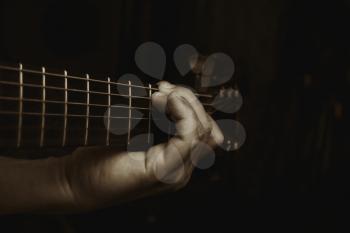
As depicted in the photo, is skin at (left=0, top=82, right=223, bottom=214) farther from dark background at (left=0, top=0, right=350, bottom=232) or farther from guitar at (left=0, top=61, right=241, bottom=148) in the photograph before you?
dark background at (left=0, top=0, right=350, bottom=232)

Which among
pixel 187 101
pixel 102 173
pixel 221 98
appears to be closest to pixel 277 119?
pixel 221 98

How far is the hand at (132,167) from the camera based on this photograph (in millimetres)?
571

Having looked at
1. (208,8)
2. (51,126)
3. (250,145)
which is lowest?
(250,145)

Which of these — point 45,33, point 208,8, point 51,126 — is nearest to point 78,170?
point 51,126

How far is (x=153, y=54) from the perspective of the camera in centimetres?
94

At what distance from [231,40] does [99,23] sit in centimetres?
51

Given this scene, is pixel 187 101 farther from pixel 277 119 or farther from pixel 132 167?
pixel 277 119

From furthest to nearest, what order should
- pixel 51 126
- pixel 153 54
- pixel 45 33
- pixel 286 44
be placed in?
pixel 286 44, pixel 153 54, pixel 45 33, pixel 51 126

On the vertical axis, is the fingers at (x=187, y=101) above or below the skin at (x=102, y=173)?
above

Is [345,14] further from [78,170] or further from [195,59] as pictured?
[78,170]

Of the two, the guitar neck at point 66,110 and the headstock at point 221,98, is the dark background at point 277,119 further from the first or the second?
the guitar neck at point 66,110

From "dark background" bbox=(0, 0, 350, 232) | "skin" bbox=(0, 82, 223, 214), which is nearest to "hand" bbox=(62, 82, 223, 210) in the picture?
"skin" bbox=(0, 82, 223, 214)

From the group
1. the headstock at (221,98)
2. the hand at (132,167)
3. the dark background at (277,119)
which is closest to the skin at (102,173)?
the hand at (132,167)

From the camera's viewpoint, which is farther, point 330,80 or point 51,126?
point 330,80
